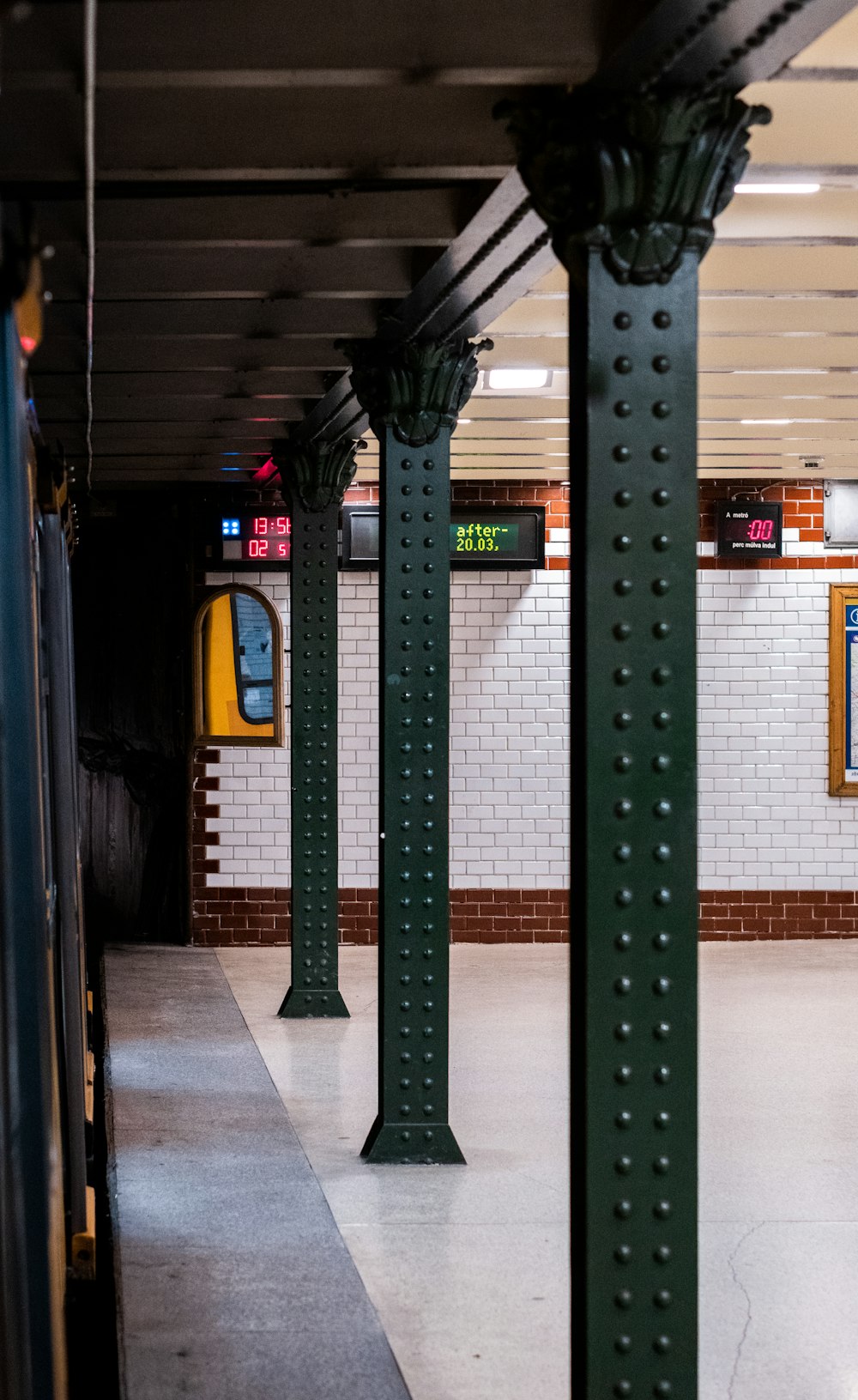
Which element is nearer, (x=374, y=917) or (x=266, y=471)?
(x=266, y=471)

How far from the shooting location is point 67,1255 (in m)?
5.21

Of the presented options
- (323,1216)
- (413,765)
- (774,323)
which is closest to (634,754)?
(323,1216)

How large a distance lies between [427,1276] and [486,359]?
14.4 feet

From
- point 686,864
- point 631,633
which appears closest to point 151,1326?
point 686,864

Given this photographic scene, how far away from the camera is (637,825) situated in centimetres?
335

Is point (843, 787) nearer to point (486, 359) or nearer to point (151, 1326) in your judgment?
point (486, 359)

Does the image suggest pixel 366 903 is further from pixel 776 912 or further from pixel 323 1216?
pixel 323 1216

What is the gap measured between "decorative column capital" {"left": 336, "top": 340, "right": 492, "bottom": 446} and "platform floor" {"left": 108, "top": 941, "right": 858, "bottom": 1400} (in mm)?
2871

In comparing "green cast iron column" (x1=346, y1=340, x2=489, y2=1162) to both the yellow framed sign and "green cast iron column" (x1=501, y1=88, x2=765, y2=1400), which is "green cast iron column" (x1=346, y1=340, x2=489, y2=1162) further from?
the yellow framed sign

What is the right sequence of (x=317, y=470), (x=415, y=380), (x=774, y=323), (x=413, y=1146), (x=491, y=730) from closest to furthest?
(x=415, y=380) < (x=413, y=1146) < (x=774, y=323) < (x=317, y=470) < (x=491, y=730)

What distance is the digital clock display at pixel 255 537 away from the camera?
11.9 metres

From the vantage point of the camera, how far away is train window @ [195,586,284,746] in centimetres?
1192

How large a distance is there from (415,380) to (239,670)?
6.09 meters

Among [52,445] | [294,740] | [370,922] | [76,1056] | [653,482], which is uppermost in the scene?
[52,445]
